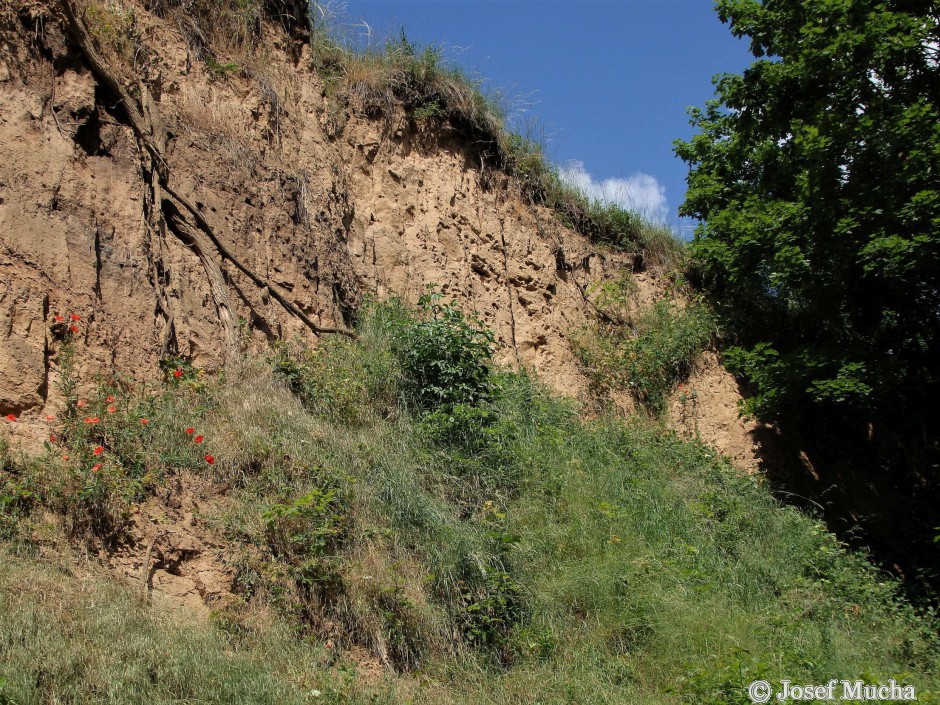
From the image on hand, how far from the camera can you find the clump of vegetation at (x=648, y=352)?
39.6 ft

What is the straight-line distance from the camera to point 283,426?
270 inches

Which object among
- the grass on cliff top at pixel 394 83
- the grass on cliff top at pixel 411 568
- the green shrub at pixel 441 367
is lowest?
the grass on cliff top at pixel 411 568

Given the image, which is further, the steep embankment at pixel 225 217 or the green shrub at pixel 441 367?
the green shrub at pixel 441 367

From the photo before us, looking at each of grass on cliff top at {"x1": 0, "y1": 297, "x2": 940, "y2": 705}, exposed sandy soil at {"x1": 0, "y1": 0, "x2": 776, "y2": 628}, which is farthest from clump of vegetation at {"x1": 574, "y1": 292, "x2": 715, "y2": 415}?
grass on cliff top at {"x1": 0, "y1": 297, "x2": 940, "y2": 705}

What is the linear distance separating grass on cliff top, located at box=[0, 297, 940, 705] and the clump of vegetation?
3.39m

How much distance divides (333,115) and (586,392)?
488 centimetres

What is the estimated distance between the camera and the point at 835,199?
9711 millimetres

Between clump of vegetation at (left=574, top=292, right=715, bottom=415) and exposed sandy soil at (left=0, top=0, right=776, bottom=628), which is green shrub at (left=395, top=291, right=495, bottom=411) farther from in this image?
clump of vegetation at (left=574, top=292, right=715, bottom=415)

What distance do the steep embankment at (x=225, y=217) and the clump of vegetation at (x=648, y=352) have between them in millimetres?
323

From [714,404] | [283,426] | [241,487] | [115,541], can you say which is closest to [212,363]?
[283,426]

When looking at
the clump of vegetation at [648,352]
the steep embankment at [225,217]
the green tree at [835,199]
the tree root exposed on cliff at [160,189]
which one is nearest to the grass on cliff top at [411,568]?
the steep embankment at [225,217]

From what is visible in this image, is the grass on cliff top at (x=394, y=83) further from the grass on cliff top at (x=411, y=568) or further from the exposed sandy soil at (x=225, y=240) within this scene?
the grass on cliff top at (x=411, y=568)

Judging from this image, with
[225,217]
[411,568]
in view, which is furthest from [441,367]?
[225,217]

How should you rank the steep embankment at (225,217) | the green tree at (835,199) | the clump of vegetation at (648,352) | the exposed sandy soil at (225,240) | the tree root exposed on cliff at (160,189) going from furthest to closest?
the clump of vegetation at (648,352)
the green tree at (835,199)
the tree root exposed on cliff at (160,189)
the steep embankment at (225,217)
the exposed sandy soil at (225,240)
